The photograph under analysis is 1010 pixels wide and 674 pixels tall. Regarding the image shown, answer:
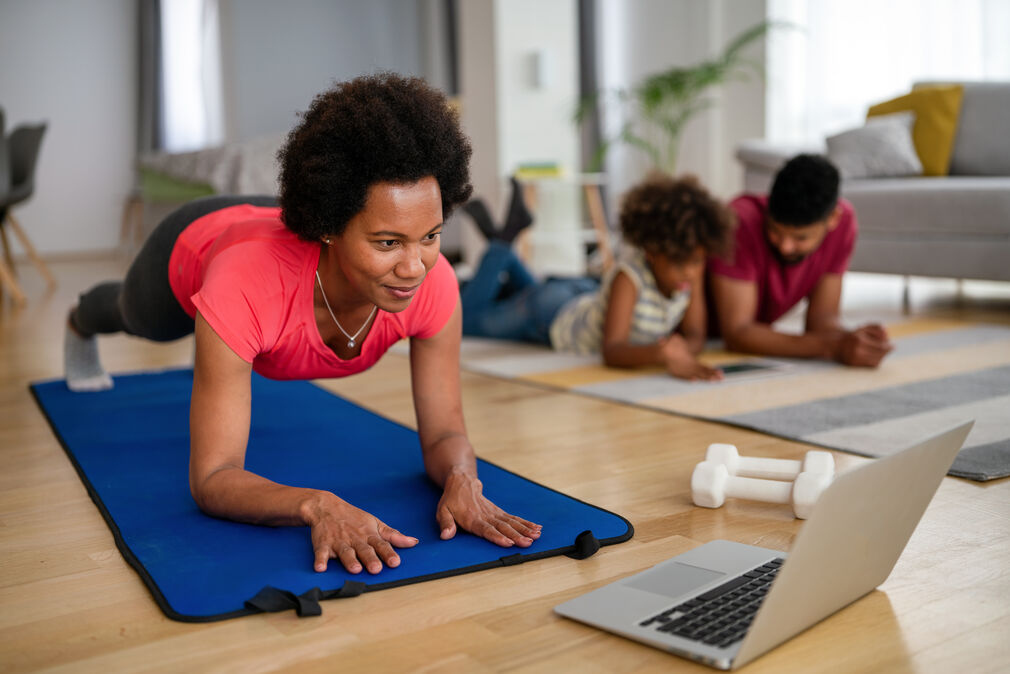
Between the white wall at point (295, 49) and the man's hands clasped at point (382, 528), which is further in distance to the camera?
the white wall at point (295, 49)

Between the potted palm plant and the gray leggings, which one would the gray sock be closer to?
the gray leggings

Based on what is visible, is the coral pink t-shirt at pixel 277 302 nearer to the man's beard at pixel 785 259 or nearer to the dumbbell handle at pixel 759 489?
the dumbbell handle at pixel 759 489

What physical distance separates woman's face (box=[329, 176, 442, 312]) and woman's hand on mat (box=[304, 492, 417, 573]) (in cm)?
30

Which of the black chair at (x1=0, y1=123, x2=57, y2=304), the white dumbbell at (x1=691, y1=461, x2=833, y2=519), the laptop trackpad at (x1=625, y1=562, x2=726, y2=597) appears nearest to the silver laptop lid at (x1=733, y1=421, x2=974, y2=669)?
the laptop trackpad at (x1=625, y1=562, x2=726, y2=597)

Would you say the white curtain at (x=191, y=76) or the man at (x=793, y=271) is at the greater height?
the white curtain at (x=191, y=76)

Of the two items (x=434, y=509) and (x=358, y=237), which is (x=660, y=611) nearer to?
(x=434, y=509)

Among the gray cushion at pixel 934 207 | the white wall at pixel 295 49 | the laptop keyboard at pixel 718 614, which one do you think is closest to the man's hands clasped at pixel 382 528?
the laptop keyboard at pixel 718 614

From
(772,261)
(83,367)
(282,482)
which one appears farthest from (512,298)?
(282,482)

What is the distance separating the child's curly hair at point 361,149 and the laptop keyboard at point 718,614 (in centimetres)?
67

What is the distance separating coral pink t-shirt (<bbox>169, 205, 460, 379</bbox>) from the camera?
143cm

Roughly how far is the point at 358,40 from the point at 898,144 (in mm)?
5793

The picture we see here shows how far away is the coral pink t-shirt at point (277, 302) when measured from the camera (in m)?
1.43

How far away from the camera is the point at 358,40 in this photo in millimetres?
8828

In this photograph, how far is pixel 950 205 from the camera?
11.8ft
